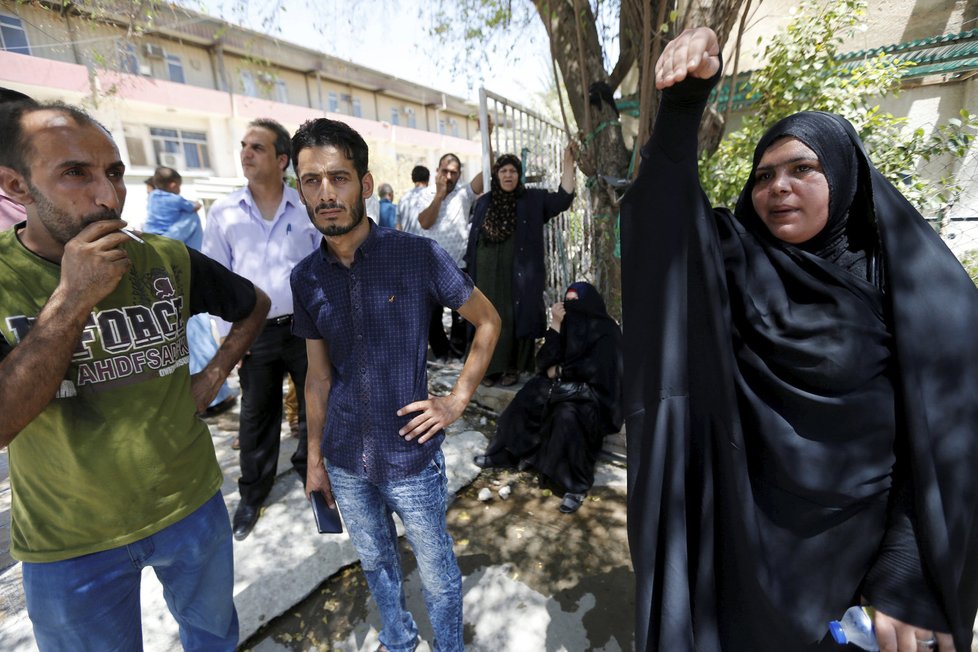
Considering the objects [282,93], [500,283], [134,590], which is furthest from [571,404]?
[282,93]

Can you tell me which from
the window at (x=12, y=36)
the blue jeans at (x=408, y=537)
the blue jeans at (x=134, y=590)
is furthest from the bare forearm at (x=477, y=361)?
the window at (x=12, y=36)

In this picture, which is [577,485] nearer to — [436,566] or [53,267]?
[436,566]

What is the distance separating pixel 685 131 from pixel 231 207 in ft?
8.30

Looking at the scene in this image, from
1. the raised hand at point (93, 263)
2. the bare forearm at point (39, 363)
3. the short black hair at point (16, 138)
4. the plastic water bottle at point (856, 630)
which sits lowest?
the plastic water bottle at point (856, 630)

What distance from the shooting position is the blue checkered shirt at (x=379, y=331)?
1563 millimetres

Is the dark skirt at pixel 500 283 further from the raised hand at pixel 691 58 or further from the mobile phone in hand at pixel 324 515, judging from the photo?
the raised hand at pixel 691 58

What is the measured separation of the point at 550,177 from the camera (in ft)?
17.4

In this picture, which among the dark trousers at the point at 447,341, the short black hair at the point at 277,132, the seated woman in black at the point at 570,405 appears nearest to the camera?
the short black hair at the point at 277,132

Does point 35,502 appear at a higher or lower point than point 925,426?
lower

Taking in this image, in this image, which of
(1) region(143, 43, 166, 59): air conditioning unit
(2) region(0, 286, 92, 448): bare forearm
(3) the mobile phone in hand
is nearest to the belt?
(3) the mobile phone in hand

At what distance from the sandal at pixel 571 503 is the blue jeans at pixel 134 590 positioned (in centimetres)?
192

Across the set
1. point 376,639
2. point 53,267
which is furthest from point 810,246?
point 376,639

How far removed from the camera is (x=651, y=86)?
227 cm

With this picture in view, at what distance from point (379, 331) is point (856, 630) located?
4.84 feet
